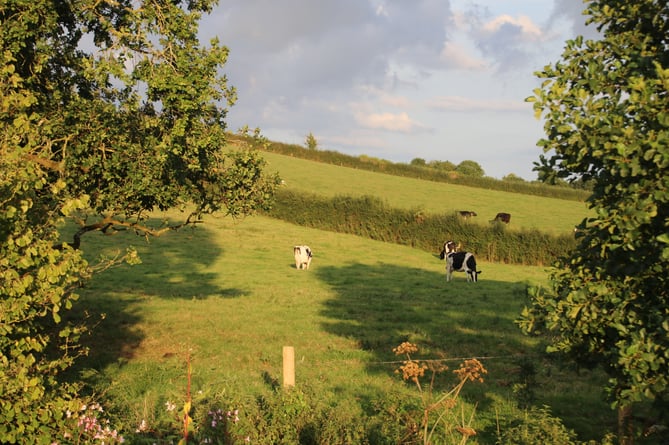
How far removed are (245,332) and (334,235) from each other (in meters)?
30.5

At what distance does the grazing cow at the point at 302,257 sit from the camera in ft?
122

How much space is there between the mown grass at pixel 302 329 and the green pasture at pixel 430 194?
76.3 ft

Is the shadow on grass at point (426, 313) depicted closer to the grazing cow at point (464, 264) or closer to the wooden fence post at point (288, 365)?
the grazing cow at point (464, 264)

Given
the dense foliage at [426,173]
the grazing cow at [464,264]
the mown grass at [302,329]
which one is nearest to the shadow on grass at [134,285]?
the mown grass at [302,329]

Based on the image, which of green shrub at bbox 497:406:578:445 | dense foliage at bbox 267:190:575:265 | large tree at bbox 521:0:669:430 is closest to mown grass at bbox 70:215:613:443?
green shrub at bbox 497:406:578:445

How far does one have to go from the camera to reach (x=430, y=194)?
72.6m

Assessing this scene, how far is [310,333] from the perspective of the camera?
20.3m

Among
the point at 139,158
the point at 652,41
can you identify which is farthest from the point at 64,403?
the point at 652,41

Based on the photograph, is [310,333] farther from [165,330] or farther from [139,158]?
[139,158]

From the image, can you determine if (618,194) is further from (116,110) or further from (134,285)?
(134,285)

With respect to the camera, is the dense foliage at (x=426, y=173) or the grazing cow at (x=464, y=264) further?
the dense foliage at (x=426, y=173)

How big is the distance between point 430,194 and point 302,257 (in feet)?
125

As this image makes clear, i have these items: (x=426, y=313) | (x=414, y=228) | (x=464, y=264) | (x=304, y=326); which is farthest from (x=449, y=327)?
(x=414, y=228)

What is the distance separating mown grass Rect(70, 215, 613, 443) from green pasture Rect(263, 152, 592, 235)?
23.3 meters
